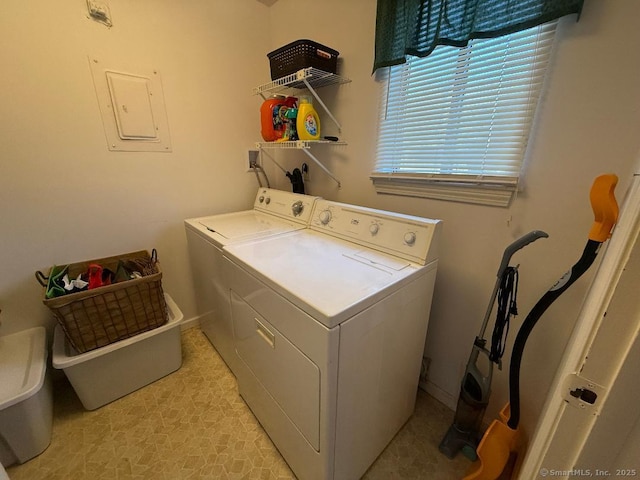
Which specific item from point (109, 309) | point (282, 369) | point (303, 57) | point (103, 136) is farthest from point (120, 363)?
point (303, 57)

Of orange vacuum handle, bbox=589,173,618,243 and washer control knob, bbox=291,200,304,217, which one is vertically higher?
orange vacuum handle, bbox=589,173,618,243

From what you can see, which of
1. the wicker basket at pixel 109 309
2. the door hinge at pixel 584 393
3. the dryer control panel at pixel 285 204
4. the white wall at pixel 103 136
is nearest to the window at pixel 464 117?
the dryer control panel at pixel 285 204

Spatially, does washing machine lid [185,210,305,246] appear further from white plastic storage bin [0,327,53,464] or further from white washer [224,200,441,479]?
white plastic storage bin [0,327,53,464]

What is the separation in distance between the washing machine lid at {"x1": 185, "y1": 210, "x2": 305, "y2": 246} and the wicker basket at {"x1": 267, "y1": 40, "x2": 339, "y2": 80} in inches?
36.1

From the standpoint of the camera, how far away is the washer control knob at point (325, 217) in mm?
1493

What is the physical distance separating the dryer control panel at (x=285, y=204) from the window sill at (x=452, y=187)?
450 millimetres

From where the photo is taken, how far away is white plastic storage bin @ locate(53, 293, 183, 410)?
140cm

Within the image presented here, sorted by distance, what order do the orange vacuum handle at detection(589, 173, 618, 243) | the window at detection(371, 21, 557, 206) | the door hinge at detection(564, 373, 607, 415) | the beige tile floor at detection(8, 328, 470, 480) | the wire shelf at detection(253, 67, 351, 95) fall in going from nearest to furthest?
the door hinge at detection(564, 373, 607, 415) < the orange vacuum handle at detection(589, 173, 618, 243) < the window at detection(371, 21, 557, 206) < the beige tile floor at detection(8, 328, 470, 480) < the wire shelf at detection(253, 67, 351, 95)

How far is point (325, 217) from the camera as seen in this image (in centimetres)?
151

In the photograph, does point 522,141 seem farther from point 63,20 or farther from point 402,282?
point 63,20

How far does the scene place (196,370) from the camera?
1.78 metres

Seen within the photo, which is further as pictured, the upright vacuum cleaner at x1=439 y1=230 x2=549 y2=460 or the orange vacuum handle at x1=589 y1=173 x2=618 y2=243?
the upright vacuum cleaner at x1=439 y1=230 x2=549 y2=460

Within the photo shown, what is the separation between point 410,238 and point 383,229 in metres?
0.15

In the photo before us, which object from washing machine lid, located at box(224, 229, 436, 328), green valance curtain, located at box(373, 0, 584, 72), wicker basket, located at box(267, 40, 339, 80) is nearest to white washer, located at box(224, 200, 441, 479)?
washing machine lid, located at box(224, 229, 436, 328)
